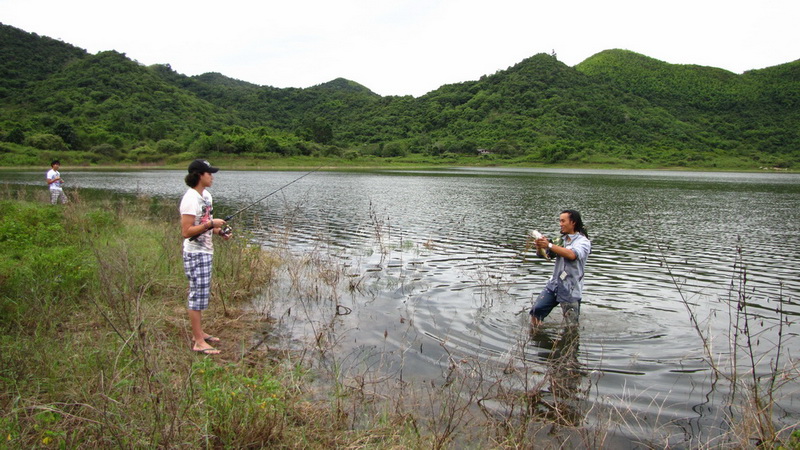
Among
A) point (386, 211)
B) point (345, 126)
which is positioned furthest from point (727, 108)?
point (386, 211)

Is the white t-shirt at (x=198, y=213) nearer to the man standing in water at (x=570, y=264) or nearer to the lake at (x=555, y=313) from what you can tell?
the lake at (x=555, y=313)

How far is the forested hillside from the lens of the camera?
8856cm

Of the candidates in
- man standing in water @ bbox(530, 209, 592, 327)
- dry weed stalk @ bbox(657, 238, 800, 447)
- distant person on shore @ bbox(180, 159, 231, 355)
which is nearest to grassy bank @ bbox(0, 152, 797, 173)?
man standing in water @ bbox(530, 209, 592, 327)

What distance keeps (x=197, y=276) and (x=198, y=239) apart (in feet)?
1.45

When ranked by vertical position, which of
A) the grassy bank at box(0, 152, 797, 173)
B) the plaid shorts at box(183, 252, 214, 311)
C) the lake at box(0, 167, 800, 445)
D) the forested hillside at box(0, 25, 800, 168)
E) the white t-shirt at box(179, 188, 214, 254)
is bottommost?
the lake at box(0, 167, 800, 445)

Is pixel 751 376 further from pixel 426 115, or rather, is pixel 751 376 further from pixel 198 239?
pixel 426 115

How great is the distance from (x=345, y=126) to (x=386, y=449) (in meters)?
148

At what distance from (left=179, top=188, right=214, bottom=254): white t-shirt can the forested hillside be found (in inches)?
3043

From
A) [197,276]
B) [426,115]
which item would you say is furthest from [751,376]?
[426,115]

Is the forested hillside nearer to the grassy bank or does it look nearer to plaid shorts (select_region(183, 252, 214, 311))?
the grassy bank

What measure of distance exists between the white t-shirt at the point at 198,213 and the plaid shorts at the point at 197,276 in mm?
80

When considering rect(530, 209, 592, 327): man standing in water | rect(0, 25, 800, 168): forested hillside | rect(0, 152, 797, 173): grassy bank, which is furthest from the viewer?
rect(0, 25, 800, 168): forested hillside

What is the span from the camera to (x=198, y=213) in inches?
212

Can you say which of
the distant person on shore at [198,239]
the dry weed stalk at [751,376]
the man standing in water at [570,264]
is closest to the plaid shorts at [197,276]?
the distant person on shore at [198,239]
